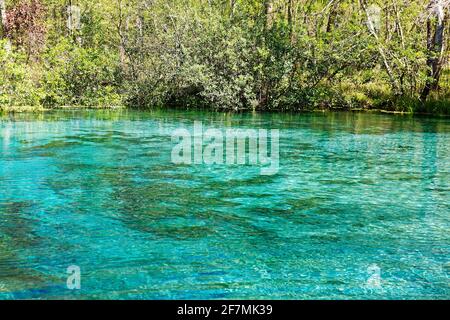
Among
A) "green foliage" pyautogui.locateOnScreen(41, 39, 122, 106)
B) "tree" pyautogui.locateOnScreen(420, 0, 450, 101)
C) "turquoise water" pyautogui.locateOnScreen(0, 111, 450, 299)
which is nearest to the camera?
"turquoise water" pyautogui.locateOnScreen(0, 111, 450, 299)

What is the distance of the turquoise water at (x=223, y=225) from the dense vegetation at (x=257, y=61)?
14179mm

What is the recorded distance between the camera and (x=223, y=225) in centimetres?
655

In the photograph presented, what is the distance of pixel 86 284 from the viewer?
4.64 m

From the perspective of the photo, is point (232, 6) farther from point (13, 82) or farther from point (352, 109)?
point (13, 82)

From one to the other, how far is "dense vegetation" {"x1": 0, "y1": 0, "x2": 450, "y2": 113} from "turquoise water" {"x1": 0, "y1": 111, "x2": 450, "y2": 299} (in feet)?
46.5

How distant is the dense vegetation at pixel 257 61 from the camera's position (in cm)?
2592

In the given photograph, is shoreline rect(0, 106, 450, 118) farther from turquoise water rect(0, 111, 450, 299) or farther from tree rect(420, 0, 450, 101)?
turquoise water rect(0, 111, 450, 299)

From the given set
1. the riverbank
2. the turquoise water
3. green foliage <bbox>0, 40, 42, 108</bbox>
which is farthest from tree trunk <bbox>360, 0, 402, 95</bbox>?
green foliage <bbox>0, 40, 42, 108</bbox>

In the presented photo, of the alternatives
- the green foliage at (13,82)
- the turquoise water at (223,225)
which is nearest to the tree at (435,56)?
the turquoise water at (223,225)

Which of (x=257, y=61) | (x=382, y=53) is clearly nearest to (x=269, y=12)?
(x=257, y=61)

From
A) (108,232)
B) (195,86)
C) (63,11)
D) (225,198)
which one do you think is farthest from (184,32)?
(108,232)

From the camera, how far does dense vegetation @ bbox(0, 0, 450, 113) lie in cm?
2592

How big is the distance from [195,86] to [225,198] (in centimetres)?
2159

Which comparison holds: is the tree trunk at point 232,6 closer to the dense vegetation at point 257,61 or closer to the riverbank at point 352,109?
the dense vegetation at point 257,61
